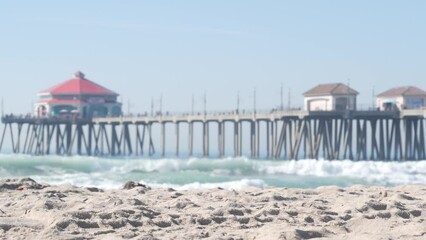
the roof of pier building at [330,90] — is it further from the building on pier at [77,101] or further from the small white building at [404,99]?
the building on pier at [77,101]

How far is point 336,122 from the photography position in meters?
53.2

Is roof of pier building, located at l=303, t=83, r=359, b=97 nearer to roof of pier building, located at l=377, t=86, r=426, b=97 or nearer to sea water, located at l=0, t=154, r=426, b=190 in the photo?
roof of pier building, located at l=377, t=86, r=426, b=97

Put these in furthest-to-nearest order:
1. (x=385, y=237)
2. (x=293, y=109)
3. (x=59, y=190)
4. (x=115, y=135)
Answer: (x=115, y=135) < (x=293, y=109) < (x=59, y=190) < (x=385, y=237)

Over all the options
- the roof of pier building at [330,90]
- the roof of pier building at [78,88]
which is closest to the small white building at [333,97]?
the roof of pier building at [330,90]

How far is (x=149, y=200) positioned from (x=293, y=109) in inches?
1650

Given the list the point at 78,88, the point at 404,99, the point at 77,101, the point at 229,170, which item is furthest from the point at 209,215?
the point at 78,88

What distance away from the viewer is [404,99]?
2216 inches

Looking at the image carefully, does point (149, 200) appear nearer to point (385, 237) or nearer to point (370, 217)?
point (370, 217)

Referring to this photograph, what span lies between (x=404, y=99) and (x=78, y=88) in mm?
33962

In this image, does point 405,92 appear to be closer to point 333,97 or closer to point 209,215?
point 333,97

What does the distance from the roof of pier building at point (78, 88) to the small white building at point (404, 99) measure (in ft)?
A: 102

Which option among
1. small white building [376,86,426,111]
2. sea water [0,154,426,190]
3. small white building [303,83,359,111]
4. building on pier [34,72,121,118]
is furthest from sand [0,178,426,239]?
building on pier [34,72,121,118]

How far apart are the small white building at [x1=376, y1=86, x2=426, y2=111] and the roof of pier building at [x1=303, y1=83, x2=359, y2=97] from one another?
6.96 ft

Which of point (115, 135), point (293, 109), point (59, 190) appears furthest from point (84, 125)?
point (59, 190)
